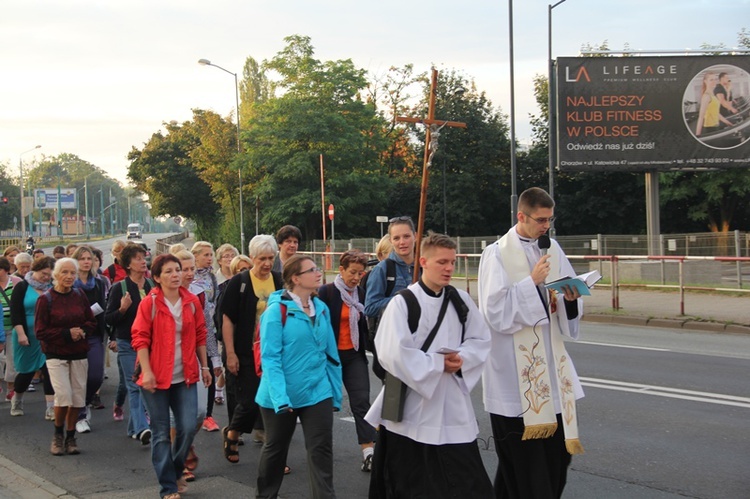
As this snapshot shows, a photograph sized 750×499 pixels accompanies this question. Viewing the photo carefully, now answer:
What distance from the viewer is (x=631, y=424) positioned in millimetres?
7477

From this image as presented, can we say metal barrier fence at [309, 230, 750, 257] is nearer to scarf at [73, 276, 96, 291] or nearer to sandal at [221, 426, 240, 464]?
scarf at [73, 276, 96, 291]

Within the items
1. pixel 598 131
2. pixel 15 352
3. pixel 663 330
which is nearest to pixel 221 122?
pixel 598 131

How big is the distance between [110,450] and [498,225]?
37.2m

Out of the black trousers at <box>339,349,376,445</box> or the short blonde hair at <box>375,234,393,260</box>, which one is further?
the short blonde hair at <box>375,234,393,260</box>

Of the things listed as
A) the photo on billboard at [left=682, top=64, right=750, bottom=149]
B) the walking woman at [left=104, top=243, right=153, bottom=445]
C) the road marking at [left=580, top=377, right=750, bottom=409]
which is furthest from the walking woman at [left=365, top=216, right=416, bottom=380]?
the photo on billboard at [left=682, top=64, right=750, bottom=149]

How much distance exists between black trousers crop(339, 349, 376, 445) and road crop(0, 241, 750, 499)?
1.08 ft

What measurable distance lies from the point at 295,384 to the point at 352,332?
1.33 meters

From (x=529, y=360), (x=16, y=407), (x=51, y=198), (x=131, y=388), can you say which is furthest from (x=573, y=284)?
(x=51, y=198)

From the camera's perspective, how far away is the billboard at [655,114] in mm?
24859

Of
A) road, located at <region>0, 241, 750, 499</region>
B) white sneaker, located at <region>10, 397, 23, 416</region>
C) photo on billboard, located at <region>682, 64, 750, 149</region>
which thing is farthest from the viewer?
photo on billboard, located at <region>682, 64, 750, 149</region>

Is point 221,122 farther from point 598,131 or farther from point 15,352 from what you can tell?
point 15,352

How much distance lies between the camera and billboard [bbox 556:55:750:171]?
81.6 feet

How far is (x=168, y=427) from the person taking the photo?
221 inches

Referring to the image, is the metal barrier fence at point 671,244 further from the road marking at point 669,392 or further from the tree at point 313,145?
the tree at point 313,145
